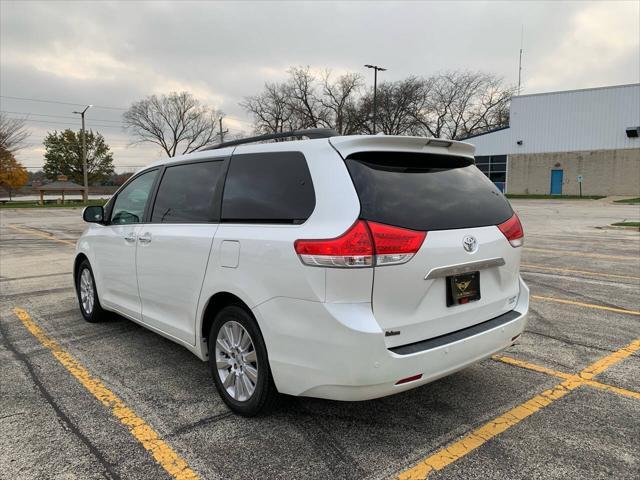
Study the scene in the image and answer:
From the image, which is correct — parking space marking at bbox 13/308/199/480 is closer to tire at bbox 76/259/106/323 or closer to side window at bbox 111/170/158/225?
tire at bbox 76/259/106/323

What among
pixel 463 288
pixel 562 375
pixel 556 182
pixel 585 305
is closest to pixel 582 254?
pixel 585 305

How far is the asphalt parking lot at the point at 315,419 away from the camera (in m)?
2.57

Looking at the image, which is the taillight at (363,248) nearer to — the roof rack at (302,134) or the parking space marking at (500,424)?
the roof rack at (302,134)

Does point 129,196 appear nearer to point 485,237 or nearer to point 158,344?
point 158,344

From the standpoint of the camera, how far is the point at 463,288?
284 centimetres

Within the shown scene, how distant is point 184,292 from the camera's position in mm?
3451

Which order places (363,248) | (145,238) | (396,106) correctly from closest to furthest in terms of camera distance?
(363,248) → (145,238) → (396,106)

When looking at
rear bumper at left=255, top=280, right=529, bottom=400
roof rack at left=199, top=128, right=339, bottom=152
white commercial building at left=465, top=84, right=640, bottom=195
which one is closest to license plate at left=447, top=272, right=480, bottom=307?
rear bumper at left=255, top=280, right=529, bottom=400

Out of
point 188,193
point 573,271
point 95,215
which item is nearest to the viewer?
point 188,193

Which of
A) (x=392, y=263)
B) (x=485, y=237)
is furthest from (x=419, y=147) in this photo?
(x=392, y=263)

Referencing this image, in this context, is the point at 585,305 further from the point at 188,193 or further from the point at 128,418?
the point at 128,418

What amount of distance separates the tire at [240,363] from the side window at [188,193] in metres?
0.74

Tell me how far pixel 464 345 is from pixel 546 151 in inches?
1922

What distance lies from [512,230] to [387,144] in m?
1.13
